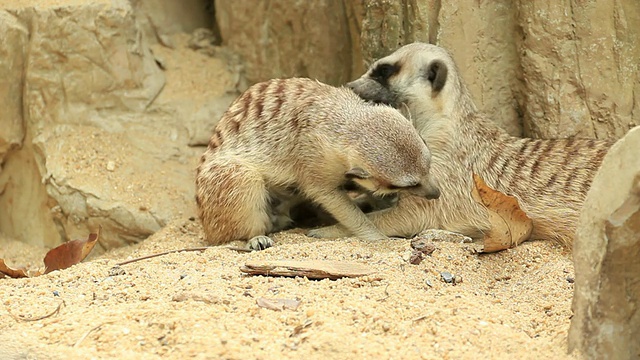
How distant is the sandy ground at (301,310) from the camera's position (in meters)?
2.04

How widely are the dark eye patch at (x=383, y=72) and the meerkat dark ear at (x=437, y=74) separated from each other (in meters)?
0.15

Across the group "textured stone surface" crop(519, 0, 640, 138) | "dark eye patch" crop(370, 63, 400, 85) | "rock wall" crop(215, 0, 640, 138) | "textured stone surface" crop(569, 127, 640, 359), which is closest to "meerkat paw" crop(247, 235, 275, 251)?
"dark eye patch" crop(370, 63, 400, 85)

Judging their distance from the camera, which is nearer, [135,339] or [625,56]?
[135,339]

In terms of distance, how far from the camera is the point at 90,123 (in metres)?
4.34

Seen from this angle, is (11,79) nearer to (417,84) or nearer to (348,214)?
(348,214)

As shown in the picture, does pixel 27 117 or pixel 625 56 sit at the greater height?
pixel 625 56

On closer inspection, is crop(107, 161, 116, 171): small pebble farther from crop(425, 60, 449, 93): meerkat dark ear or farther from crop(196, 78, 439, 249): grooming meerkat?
crop(425, 60, 449, 93): meerkat dark ear

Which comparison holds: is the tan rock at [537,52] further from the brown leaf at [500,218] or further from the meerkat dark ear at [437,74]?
the brown leaf at [500,218]

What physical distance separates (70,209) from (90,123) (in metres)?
0.49

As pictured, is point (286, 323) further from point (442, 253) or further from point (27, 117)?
point (27, 117)

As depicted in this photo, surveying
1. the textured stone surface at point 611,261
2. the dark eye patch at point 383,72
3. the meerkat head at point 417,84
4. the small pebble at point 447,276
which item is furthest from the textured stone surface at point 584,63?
the textured stone surface at point 611,261

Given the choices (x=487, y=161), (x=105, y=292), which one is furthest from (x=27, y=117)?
(x=487, y=161)

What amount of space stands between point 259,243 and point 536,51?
1.50 m

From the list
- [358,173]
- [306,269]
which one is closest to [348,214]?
[358,173]
